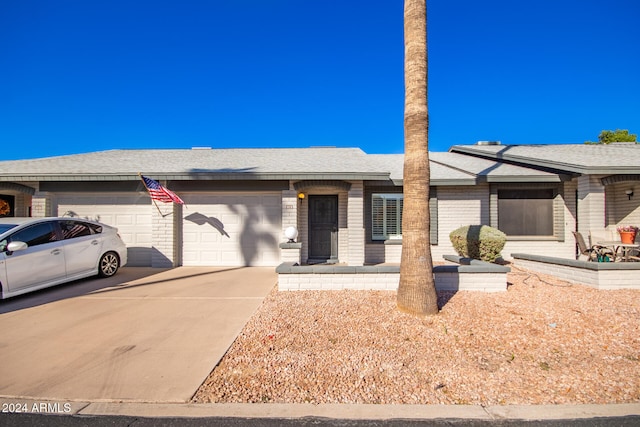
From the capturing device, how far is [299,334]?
409 cm

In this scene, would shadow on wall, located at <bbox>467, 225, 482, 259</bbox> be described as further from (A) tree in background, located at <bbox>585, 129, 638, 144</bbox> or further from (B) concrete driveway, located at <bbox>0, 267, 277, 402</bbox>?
(A) tree in background, located at <bbox>585, 129, 638, 144</bbox>

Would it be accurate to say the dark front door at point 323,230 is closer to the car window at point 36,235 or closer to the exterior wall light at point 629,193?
the car window at point 36,235

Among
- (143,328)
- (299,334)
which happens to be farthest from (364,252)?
(143,328)

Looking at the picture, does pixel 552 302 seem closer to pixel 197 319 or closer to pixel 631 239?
pixel 631 239

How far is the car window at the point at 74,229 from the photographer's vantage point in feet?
21.7

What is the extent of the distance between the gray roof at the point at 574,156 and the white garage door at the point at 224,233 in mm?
8393

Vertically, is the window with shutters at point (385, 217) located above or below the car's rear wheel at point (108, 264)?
above

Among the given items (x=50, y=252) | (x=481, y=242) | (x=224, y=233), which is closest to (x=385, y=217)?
(x=481, y=242)

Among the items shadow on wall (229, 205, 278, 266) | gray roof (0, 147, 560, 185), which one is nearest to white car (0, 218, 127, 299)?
gray roof (0, 147, 560, 185)

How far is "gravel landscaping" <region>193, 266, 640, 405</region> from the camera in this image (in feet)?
9.22

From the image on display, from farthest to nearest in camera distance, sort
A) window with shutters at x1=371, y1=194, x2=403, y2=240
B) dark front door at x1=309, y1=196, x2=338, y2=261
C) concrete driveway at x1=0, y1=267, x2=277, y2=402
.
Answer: window with shutters at x1=371, y1=194, x2=403, y2=240 → dark front door at x1=309, y1=196, x2=338, y2=261 → concrete driveway at x1=0, y1=267, x2=277, y2=402

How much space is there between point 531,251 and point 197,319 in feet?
32.7

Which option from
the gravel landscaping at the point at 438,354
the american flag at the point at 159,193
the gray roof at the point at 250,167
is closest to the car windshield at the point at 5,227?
the american flag at the point at 159,193

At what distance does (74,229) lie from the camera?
6863 mm
